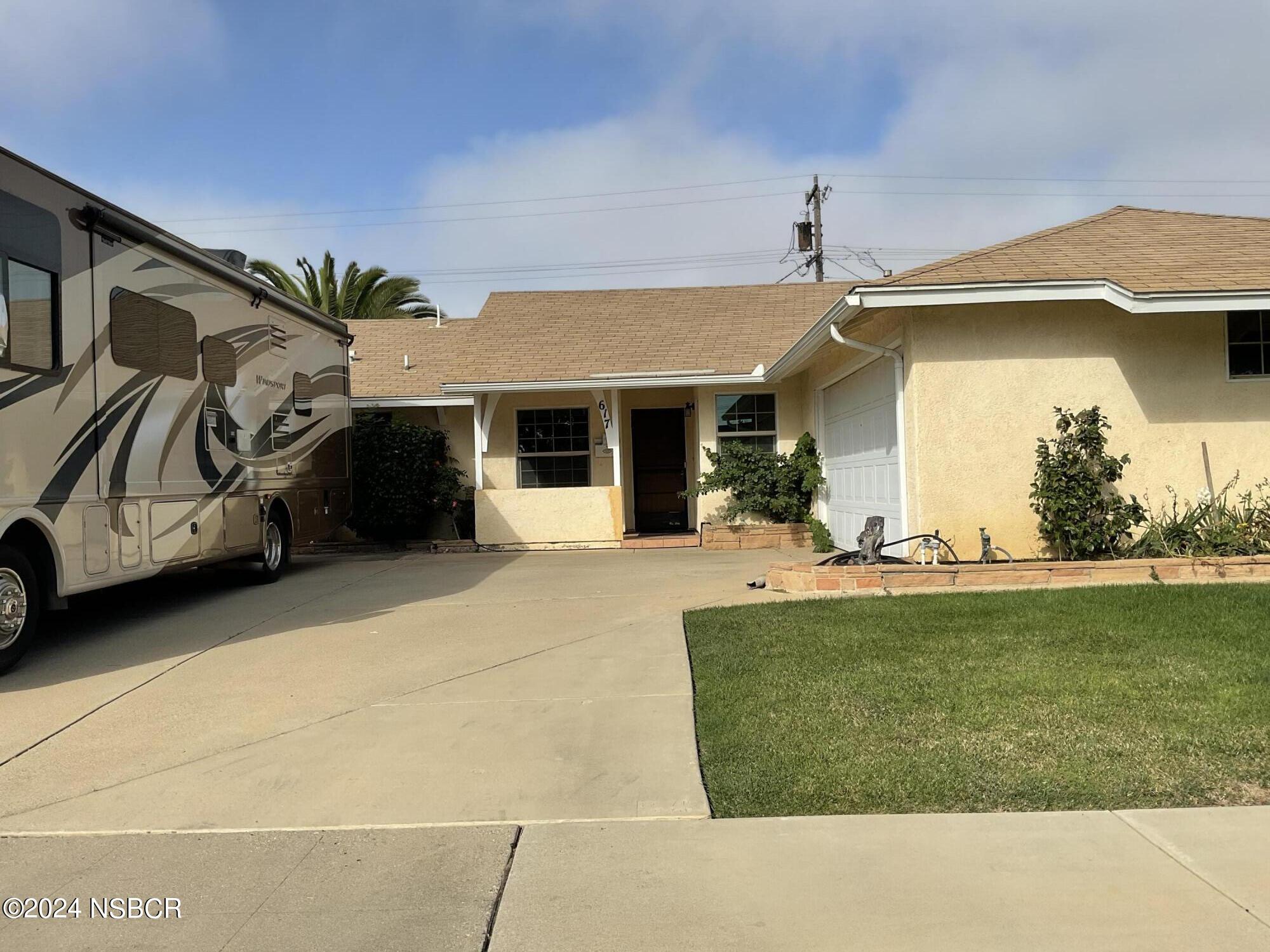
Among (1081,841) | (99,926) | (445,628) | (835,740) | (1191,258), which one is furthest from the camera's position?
(1191,258)

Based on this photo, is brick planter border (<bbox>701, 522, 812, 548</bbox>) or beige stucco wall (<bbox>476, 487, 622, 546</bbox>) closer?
brick planter border (<bbox>701, 522, 812, 548</bbox>)

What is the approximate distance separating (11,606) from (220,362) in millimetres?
3823

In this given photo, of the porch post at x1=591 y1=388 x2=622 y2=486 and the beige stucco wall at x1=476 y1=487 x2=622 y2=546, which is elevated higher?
the porch post at x1=591 y1=388 x2=622 y2=486

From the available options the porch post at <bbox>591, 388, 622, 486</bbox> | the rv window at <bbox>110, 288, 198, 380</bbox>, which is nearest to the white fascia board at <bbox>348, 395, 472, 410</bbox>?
the porch post at <bbox>591, 388, 622, 486</bbox>

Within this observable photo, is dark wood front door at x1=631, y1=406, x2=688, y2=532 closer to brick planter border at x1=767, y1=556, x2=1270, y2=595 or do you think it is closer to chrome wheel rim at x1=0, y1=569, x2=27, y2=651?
brick planter border at x1=767, y1=556, x2=1270, y2=595

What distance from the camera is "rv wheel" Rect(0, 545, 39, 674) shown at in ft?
21.4

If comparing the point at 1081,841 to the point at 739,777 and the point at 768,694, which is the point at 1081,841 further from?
the point at 768,694

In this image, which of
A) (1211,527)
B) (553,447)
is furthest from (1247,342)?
(553,447)

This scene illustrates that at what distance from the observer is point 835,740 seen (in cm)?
481

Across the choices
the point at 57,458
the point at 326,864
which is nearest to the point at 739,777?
the point at 326,864

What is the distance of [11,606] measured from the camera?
6570 mm

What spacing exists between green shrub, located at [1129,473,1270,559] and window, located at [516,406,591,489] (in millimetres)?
9080

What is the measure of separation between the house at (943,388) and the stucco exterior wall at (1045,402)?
0.07 feet

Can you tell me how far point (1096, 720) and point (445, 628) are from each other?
519 centimetres
